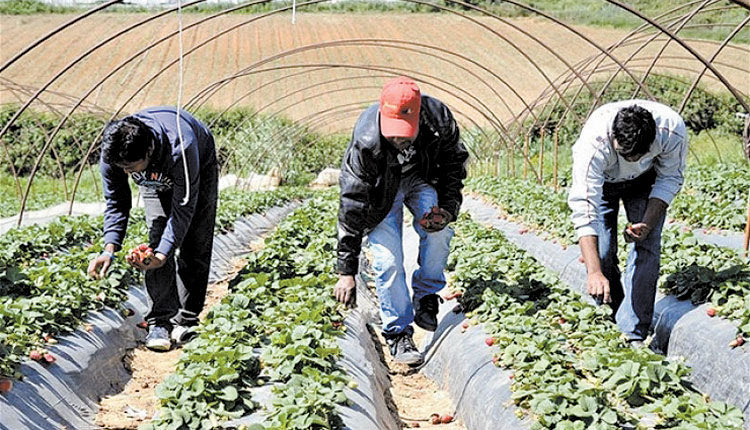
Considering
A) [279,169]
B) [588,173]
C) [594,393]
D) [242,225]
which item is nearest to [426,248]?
[588,173]

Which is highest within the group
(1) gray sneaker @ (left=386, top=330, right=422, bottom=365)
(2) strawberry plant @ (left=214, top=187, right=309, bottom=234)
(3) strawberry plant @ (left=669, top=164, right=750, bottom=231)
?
(1) gray sneaker @ (left=386, top=330, right=422, bottom=365)

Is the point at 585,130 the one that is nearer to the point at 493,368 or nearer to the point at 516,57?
the point at 493,368

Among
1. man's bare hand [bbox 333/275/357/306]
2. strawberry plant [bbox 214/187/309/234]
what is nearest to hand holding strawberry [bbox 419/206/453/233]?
man's bare hand [bbox 333/275/357/306]

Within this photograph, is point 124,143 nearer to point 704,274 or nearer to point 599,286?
point 599,286

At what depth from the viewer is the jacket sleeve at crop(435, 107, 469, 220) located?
5090mm

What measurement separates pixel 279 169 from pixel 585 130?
22283 mm

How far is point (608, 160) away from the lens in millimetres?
4801

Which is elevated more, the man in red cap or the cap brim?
the cap brim

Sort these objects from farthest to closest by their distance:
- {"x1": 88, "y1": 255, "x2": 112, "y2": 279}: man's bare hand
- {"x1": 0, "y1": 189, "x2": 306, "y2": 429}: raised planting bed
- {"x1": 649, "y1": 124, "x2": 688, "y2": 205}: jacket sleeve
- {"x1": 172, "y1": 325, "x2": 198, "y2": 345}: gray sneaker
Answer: {"x1": 172, "y1": 325, "x2": 198, "y2": 345}: gray sneaker < {"x1": 88, "y1": 255, "x2": 112, "y2": 279}: man's bare hand < {"x1": 649, "y1": 124, "x2": 688, "y2": 205}: jacket sleeve < {"x1": 0, "y1": 189, "x2": 306, "y2": 429}: raised planting bed

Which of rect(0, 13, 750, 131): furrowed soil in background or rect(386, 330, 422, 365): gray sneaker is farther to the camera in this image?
rect(0, 13, 750, 131): furrowed soil in background

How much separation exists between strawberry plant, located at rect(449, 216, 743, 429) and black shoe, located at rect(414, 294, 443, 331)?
247 millimetres

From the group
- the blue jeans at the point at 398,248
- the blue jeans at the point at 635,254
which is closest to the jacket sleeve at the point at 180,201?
the blue jeans at the point at 398,248

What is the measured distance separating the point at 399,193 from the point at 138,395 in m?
2.03

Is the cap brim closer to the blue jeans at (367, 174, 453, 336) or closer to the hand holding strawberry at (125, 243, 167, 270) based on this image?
the blue jeans at (367, 174, 453, 336)
